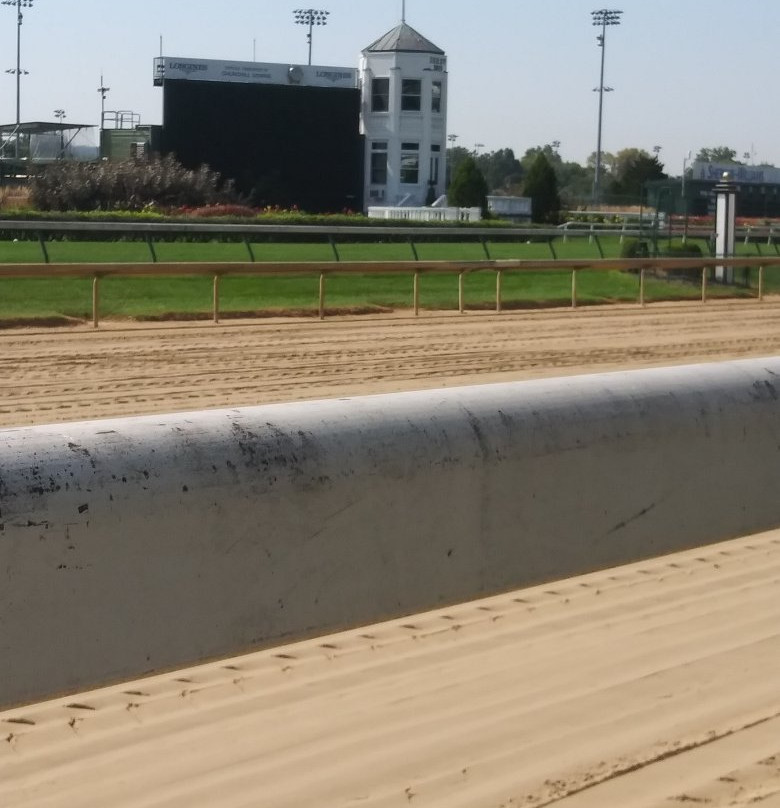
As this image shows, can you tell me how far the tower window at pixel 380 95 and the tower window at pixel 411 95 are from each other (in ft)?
2.40

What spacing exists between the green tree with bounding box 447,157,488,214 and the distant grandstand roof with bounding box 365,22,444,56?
352 inches

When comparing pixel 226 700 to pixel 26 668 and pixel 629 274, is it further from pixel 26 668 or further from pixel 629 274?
pixel 629 274

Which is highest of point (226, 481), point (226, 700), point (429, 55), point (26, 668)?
point (429, 55)

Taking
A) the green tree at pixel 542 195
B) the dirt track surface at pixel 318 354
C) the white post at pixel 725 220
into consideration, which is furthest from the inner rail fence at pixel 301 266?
the green tree at pixel 542 195

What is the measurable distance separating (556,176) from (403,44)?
9.63m

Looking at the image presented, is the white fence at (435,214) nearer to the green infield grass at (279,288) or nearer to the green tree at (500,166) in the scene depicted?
the green infield grass at (279,288)

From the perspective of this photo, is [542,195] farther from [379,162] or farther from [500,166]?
[500,166]

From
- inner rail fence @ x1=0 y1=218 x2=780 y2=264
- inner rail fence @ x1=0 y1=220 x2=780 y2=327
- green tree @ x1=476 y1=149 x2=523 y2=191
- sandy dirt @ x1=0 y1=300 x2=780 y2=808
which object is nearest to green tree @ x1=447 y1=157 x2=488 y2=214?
inner rail fence @ x1=0 y1=218 x2=780 y2=264

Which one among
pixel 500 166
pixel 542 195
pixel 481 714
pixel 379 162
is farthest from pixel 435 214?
pixel 500 166

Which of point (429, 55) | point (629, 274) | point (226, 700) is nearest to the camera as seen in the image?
point (226, 700)

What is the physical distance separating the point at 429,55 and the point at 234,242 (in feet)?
128

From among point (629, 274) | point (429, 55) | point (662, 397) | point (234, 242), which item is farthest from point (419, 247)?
point (429, 55)

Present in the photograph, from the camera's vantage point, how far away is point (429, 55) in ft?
231

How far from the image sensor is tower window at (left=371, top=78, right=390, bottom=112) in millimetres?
69062
